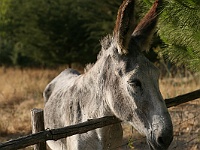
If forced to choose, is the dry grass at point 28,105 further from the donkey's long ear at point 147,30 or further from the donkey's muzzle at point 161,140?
the donkey's muzzle at point 161,140

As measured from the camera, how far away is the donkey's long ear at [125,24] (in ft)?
9.56

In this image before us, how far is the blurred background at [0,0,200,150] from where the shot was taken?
14.5ft

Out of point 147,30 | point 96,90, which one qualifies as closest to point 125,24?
point 147,30

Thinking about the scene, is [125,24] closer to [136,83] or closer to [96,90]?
[136,83]

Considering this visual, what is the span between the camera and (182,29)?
4.15 metres

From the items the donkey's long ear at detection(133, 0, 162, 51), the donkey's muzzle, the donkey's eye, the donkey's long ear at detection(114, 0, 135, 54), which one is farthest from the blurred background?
the donkey's muzzle

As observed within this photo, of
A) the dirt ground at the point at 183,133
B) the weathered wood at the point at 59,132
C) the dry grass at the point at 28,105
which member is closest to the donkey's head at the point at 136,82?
the weathered wood at the point at 59,132

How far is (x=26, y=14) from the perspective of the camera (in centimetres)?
1995

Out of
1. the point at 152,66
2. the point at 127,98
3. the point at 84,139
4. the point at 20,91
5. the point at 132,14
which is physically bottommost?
the point at 84,139

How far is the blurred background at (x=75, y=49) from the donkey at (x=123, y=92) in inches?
30.2

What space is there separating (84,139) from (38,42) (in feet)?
53.1

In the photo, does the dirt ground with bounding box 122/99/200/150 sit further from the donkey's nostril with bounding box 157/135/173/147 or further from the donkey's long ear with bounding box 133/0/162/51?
the donkey's nostril with bounding box 157/135/173/147

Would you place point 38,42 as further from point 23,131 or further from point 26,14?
point 23,131

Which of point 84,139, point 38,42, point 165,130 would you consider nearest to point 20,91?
point 38,42
